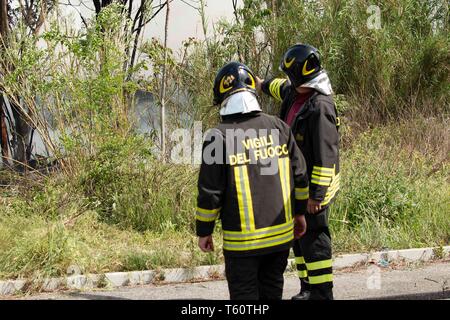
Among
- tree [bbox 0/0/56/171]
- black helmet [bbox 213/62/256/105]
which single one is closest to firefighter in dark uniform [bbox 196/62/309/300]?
black helmet [bbox 213/62/256/105]

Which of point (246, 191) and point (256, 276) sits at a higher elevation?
point (246, 191)

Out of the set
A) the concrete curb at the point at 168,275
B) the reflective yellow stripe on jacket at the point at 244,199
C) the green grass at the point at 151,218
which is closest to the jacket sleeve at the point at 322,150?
the reflective yellow stripe on jacket at the point at 244,199

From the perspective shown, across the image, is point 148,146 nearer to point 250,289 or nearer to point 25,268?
point 25,268

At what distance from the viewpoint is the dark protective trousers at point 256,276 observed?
4227 millimetres

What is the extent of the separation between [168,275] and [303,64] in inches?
99.9

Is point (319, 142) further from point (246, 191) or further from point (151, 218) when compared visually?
point (151, 218)

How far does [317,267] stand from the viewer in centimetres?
513

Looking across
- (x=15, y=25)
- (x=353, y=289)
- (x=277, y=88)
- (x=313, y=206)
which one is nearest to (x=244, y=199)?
(x=313, y=206)

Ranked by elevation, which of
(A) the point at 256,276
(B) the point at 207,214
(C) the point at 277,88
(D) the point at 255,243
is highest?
(C) the point at 277,88

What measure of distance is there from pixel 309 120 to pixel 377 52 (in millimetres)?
8331

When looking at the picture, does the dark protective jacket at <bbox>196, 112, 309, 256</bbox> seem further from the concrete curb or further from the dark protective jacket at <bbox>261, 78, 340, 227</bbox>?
the concrete curb

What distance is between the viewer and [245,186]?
4.23 metres

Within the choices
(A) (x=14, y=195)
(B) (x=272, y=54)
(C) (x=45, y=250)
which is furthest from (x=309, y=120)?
(B) (x=272, y=54)

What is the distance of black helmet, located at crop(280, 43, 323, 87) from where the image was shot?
17.3ft
